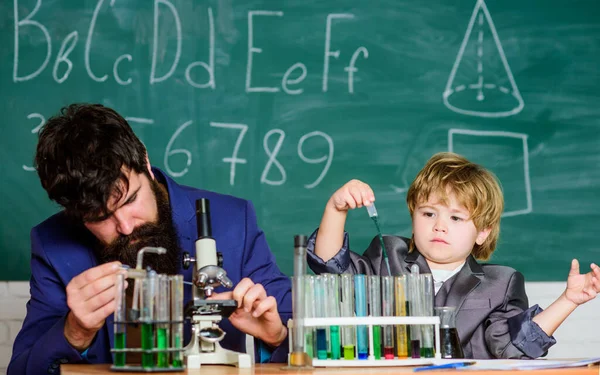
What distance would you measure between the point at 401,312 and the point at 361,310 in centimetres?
9

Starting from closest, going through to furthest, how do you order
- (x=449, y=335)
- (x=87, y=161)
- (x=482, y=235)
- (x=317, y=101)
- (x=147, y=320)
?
→ (x=147, y=320), (x=449, y=335), (x=87, y=161), (x=482, y=235), (x=317, y=101)

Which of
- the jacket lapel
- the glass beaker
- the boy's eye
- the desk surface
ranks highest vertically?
the boy's eye

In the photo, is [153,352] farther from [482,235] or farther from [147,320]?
[482,235]

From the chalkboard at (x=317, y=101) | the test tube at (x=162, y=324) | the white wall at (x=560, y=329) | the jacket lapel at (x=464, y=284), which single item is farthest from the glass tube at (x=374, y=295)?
the white wall at (x=560, y=329)

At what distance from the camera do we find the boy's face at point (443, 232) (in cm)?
247

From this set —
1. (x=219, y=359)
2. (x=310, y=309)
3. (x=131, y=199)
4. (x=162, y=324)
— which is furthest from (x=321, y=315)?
(x=131, y=199)

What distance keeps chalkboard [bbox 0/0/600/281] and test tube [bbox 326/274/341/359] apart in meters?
1.49

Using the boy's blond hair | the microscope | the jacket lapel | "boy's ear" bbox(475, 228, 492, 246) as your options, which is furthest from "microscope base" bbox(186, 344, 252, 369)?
"boy's ear" bbox(475, 228, 492, 246)

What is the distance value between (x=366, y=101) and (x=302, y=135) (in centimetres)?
30

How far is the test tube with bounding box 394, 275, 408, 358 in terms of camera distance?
179cm

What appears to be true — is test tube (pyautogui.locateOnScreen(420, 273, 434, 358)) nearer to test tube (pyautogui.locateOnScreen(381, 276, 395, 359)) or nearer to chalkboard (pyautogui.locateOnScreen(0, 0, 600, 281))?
test tube (pyautogui.locateOnScreen(381, 276, 395, 359))

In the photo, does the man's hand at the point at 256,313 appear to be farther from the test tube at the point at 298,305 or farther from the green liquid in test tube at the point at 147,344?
the green liquid in test tube at the point at 147,344

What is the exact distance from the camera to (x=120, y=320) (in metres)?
1.62

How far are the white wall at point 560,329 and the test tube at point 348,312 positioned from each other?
68.0 inches
